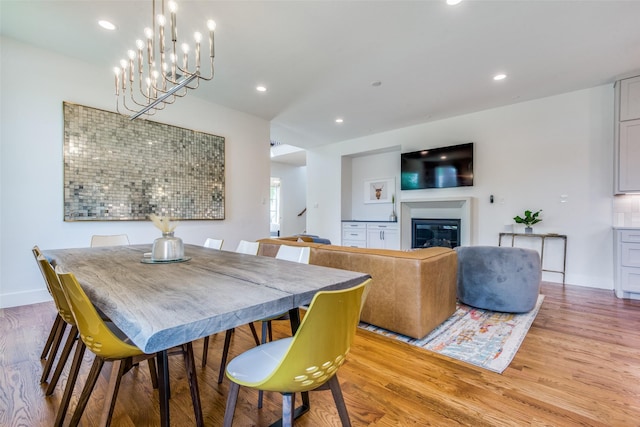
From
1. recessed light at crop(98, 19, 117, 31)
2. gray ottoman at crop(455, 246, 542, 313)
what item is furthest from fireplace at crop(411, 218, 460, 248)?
recessed light at crop(98, 19, 117, 31)

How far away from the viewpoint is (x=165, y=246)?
5.80ft

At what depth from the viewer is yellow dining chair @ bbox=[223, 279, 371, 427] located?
0.77 m

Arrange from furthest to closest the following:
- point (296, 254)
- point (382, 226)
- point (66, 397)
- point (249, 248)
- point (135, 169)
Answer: point (382, 226)
point (135, 169)
point (249, 248)
point (296, 254)
point (66, 397)

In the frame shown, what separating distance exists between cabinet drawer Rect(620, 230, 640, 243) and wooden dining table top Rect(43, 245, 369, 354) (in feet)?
12.8

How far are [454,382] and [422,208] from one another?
4305 millimetres

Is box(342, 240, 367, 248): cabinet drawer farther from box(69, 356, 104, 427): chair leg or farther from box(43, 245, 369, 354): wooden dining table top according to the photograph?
box(69, 356, 104, 427): chair leg

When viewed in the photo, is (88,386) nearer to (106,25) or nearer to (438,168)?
(106,25)

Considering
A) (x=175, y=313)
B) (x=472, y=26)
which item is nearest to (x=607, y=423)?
(x=175, y=313)

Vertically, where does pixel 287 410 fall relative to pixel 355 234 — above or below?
below

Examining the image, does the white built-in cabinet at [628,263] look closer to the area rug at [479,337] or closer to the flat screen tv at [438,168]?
the area rug at [479,337]

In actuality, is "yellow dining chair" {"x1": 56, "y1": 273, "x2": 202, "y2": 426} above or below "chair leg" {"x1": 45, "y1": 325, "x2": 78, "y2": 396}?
above

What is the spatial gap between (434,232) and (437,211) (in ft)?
1.37

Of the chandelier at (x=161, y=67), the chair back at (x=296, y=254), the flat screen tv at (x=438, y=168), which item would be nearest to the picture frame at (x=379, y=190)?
the flat screen tv at (x=438, y=168)

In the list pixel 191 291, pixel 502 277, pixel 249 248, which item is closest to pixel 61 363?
pixel 191 291
